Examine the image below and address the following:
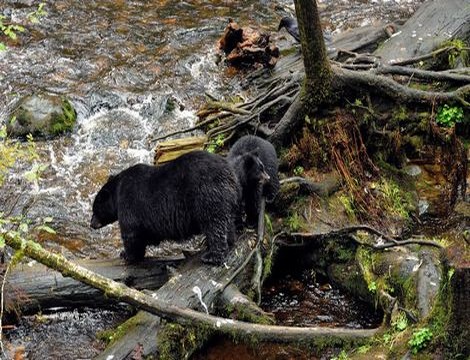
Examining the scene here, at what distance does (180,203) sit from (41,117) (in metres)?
5.04

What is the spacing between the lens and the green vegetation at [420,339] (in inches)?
210

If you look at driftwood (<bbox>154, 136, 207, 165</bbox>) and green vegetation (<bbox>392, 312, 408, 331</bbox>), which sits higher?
driftwood (<bbox>154, 136, 207, 165</bbox>)

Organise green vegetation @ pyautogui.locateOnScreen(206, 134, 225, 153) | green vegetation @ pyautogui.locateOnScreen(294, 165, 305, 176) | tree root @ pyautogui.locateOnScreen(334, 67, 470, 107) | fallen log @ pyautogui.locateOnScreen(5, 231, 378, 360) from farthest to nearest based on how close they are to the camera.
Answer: green vegetation @ pyautogui.locateOnScreen(206, 134, 225, 153) → green vegetation @ pyautogui.locateOnScreen(294, 165, 305, 176) → tree root @ pyautogui.locateOnScreen(334, 67, 470, 107) → fallen log @ pyautogui.locateOnScreen(5, 231, 378, 360)

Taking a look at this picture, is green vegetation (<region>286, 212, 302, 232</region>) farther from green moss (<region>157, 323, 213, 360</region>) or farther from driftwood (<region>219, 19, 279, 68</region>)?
driftwood (<region>219, 19, 279, 68</region>)

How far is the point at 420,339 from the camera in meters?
5.36

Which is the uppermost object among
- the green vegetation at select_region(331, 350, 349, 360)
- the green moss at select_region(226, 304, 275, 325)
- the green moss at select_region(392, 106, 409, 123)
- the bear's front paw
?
the green moss at select_region(392, 106, 409, 123)

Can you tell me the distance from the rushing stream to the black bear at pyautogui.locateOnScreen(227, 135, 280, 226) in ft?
6.47

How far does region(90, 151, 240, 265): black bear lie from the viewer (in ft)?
22.7

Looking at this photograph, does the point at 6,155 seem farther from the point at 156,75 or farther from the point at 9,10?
the point at 9,10

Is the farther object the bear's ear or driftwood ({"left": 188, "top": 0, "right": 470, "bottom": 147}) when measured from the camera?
driftwood ({"left": 188, "top": 0, "right": 470, "bottom": 147})

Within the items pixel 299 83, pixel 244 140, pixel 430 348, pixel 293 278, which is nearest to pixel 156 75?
pixel 299 83

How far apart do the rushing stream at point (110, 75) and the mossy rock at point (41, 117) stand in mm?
208

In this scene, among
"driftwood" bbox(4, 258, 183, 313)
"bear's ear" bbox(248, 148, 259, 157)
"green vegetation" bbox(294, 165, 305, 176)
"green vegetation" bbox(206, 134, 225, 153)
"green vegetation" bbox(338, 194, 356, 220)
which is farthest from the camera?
"green vegetation" bbox(206, 134, 225, 153)

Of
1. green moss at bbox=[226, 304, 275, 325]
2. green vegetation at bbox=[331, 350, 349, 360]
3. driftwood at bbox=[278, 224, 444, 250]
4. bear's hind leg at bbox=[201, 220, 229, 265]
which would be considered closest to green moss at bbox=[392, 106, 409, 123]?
driftwood at bbox=[278, 224, 444, 250]
